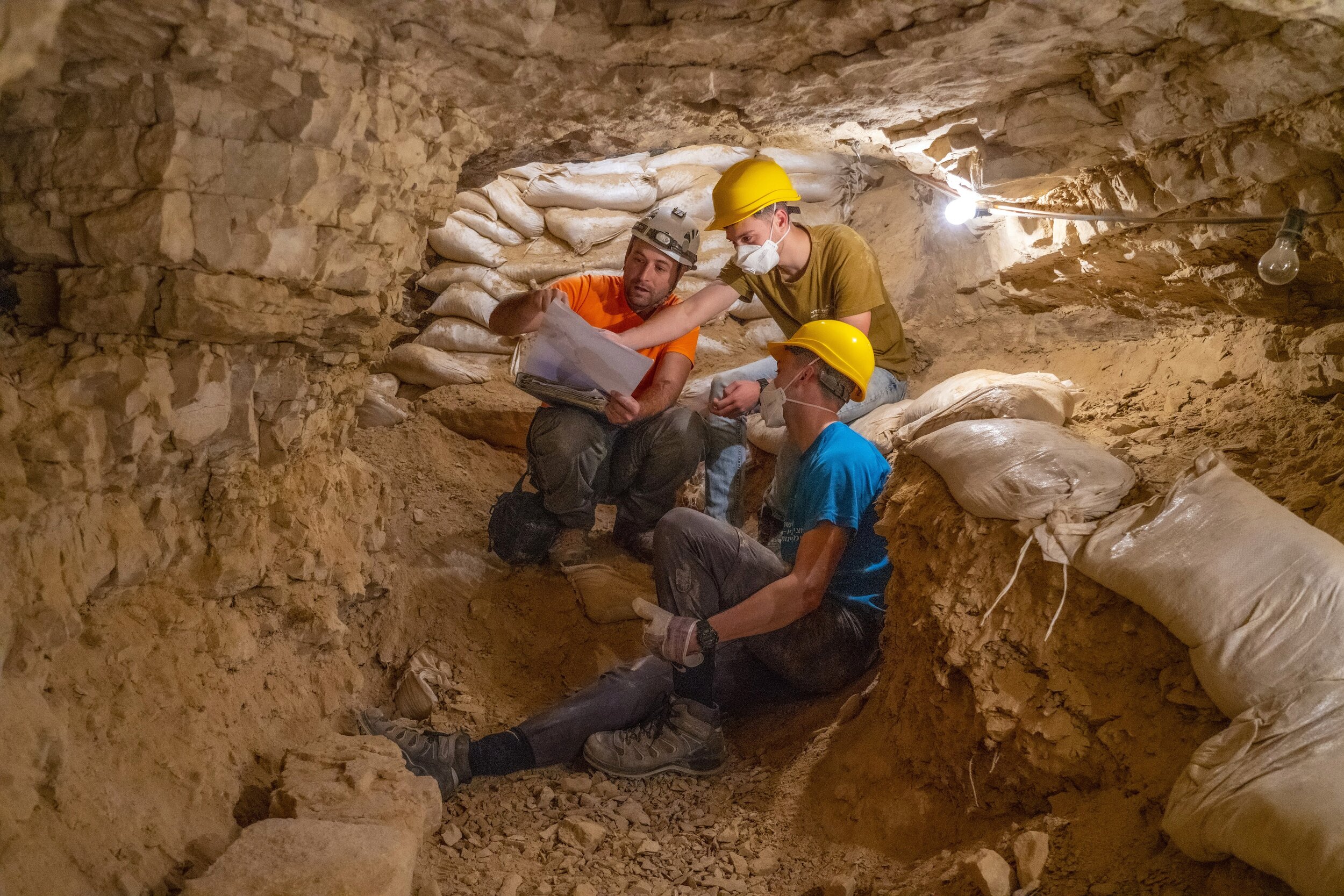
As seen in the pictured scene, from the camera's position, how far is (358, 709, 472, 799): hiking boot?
2551mm

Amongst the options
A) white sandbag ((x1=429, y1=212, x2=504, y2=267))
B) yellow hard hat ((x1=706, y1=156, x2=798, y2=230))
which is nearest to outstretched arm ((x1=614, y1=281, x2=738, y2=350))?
yellow hard hat ((x1=706, y1=156, x2=798, y2=230))

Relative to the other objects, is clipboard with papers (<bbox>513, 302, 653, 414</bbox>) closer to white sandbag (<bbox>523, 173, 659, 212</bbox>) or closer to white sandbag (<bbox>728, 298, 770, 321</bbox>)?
white sandbag (<bbox>523, 173, 659, 212</bbox>)

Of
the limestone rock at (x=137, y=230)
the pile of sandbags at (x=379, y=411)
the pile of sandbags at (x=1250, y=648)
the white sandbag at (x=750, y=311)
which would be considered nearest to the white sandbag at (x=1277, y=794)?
the pile of sandbags at (x=1250, y=648)

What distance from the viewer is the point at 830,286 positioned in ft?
11.7

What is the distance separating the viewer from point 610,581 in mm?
3457

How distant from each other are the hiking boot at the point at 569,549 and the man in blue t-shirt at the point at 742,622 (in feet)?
2.40

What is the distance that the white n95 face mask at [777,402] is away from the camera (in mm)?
2918

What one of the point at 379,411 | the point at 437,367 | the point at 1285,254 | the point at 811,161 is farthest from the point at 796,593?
the point at 811,161

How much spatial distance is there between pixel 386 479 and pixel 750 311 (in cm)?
273

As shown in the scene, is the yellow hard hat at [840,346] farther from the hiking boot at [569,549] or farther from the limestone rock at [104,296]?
the limestone rock at [104,296]

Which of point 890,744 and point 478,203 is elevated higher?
point 478,203

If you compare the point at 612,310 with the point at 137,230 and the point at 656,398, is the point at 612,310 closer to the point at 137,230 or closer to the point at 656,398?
the point at 656,398

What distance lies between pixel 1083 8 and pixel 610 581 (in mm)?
2447

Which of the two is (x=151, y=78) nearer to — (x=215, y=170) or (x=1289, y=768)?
(x=215, y=170)
